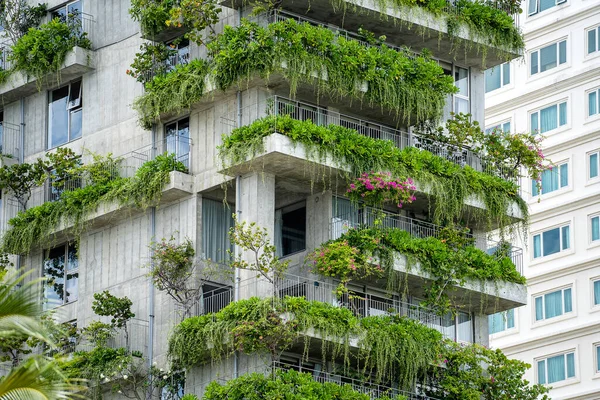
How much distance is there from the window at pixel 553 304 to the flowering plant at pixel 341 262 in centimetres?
2846

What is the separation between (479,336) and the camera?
51344mm

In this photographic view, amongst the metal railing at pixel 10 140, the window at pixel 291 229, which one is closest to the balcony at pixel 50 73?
the metal railing at pixel 10 140

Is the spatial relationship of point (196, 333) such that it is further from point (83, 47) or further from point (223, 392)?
point (83, 47)

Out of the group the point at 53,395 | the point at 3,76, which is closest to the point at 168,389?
the point at 3,76

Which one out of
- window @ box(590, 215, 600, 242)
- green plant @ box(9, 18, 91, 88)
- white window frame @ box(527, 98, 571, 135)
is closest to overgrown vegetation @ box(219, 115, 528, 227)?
green plant @ box(9, 18, 91, 88)

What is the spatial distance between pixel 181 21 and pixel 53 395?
88.2ft

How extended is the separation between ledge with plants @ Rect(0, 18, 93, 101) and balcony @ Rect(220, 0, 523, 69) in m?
6.34

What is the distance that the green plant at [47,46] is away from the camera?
176ft

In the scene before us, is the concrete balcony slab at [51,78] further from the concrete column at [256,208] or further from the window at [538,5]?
the window at [538,5]

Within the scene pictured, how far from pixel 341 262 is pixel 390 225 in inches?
166

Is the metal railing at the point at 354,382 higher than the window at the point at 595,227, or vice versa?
the window at the point at 595,227

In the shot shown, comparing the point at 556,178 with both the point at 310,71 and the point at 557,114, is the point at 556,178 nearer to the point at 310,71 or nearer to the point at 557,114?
the point at 557,114

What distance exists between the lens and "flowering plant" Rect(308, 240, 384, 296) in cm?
4603

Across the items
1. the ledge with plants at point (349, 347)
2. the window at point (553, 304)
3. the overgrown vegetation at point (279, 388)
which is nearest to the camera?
the overgrown vegetation at point (279, 388)
